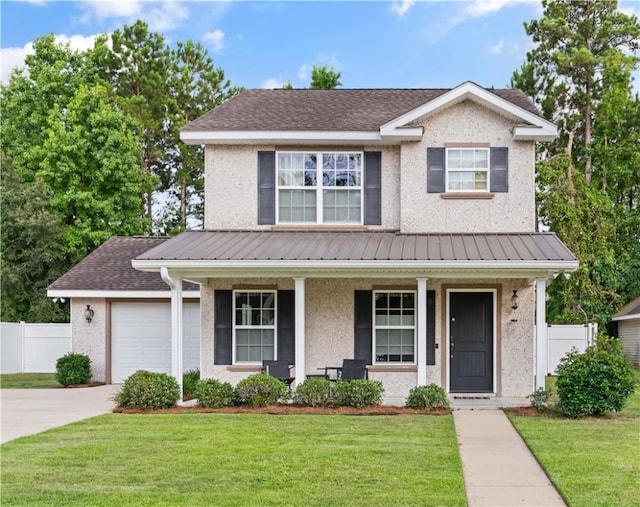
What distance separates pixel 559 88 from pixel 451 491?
2858 centimetres

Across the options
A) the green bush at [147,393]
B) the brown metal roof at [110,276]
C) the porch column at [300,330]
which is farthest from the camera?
the brown metal roof at [110,276]

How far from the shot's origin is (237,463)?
28.4 feet

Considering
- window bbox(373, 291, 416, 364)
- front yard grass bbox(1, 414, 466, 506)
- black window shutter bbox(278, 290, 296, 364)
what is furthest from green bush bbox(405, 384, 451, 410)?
black window shutter bbox(278, 290, 296, 364)

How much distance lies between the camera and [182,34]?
35.5 metres

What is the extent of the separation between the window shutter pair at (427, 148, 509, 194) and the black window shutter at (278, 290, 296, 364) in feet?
12.5

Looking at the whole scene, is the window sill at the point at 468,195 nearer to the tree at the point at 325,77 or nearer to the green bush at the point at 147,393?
the green bush at the point at 147,393

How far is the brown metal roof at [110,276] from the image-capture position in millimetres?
19531

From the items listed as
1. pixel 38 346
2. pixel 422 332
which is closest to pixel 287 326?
pixel 422 332

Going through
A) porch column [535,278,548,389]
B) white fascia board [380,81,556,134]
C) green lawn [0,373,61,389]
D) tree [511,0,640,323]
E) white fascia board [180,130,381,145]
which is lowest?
green lawn [0,373,61,389]

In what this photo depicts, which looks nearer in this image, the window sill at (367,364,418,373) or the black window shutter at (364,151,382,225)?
the window sill at (367,364,418,373)

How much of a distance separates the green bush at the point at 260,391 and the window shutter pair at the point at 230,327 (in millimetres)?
1962

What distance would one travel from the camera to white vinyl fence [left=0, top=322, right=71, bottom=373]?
23328 mm

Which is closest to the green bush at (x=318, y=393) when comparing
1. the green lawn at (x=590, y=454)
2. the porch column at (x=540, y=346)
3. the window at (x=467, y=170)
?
the green lawn at (x=590, y=454)

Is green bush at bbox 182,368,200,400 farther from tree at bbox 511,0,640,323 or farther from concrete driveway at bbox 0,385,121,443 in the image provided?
tree at bbox 511,0,640,323
